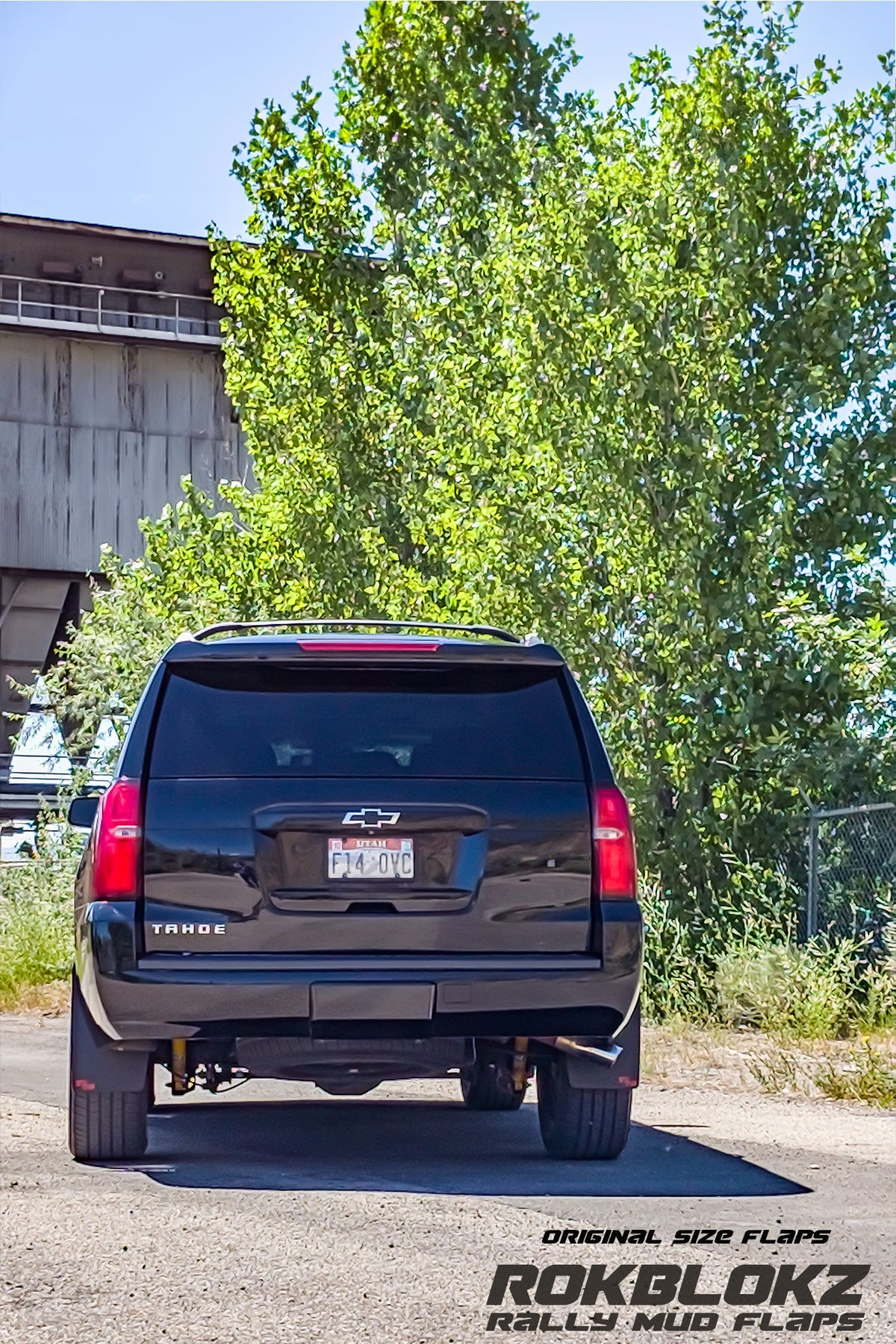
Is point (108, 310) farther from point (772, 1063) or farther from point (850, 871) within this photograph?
point (772, 1063)

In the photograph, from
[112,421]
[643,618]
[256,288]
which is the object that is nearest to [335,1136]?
[643,618]

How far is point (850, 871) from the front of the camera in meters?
15.2

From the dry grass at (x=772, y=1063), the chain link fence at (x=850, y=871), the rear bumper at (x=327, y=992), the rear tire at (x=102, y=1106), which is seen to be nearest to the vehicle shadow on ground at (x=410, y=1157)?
the rear tire at (x=102, y=1106)

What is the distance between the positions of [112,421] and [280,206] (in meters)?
22.8

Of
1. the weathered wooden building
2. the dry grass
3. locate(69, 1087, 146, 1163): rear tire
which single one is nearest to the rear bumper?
locate(69, 1087, 146, 1163): rear tire

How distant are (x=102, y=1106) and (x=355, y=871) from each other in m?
1.49

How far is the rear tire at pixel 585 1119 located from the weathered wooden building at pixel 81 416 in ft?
115

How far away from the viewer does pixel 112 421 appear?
147 feet

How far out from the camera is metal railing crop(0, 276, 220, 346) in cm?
4544

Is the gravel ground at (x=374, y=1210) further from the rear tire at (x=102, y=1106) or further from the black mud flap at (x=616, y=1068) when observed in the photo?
the black mud flap at (x=616, y=1068)

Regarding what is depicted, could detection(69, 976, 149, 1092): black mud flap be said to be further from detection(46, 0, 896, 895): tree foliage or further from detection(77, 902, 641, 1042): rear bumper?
detection(46, 0, 896, 895): tree foliage

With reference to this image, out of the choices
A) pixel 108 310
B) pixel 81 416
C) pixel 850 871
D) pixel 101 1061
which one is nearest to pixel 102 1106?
pixel 101 1061

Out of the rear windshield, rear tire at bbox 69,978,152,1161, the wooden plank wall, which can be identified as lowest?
rear tire at bbox 69,978,152,1161

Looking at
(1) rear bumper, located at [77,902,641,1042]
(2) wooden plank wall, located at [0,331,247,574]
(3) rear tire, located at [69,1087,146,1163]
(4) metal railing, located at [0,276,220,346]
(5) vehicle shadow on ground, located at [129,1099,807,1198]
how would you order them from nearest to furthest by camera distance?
(1) rear bumper, located at [77,902,641,1042] → (5) vehicle shadow on ground, located at [129,1099,807,1198] → (3) rear tire, located at [69,1087,146,1163] → (2) wooden plank wall, located at [0,331,247,574] → (4) metal railing, located at [0,276,220,346]
